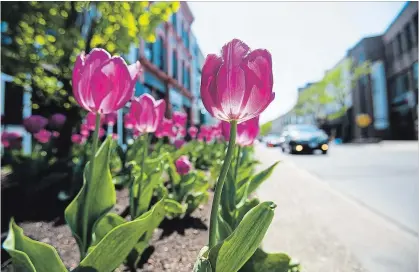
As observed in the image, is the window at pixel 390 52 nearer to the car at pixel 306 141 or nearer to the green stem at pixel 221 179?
the car at pixel 306 141

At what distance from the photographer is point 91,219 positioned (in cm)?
89

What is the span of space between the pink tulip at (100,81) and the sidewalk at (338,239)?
38.4 inches

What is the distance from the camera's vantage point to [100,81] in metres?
0.81

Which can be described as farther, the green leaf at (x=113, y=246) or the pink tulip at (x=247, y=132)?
the pink tulip at (x=247, y=132)

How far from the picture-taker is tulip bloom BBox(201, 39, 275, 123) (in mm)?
570

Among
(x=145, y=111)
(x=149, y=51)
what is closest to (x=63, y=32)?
(x=145, y=111)

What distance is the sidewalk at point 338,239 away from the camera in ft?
4.35

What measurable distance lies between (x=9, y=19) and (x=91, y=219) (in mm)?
3274

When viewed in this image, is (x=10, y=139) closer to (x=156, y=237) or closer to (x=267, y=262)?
(x=156, y=237)

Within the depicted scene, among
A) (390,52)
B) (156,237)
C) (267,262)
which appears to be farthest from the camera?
(390,52)

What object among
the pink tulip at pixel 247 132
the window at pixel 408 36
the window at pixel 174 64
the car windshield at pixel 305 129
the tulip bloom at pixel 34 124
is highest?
the window at pixel 408 36

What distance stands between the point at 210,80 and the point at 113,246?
1.36 feet

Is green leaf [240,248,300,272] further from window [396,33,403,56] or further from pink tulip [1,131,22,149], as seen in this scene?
window [396,33,403,56]

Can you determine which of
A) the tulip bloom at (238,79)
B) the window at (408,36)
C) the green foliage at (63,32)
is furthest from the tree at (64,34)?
the window at (408,36)
